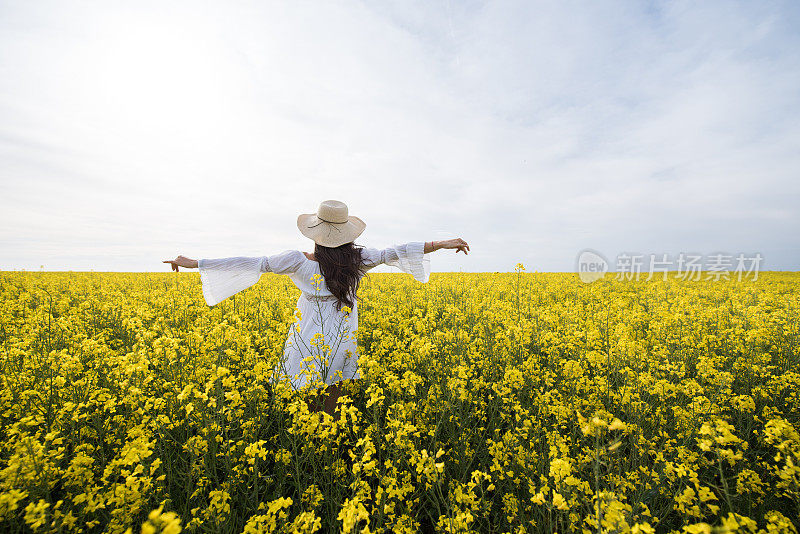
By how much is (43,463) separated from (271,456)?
1573mm

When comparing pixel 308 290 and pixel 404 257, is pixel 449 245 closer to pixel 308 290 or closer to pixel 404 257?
pixel 404 257

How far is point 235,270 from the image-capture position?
3.60 m

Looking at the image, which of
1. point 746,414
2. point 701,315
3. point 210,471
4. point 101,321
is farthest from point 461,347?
point 101,321

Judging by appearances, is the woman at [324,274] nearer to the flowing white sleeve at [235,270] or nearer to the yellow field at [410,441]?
the flowing white sleeve at [235,270]

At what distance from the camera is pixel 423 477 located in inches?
106

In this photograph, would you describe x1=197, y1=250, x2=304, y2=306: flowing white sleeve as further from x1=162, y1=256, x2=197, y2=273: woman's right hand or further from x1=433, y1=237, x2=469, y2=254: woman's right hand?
x1=433, y1=237, x2=469, y2=254: woman's right hand

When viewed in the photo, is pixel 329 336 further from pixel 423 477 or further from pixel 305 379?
pixel 423 477

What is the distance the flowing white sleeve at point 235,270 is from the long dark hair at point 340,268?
0.27 metres

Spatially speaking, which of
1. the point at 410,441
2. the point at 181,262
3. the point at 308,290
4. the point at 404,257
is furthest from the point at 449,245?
the point at 181,262

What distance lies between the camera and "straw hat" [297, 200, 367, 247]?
3461 mm

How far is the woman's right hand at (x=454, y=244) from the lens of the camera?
369 centimetres

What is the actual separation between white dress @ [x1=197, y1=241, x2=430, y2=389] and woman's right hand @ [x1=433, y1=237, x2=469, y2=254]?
19 cm

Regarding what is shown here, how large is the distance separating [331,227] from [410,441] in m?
2.14

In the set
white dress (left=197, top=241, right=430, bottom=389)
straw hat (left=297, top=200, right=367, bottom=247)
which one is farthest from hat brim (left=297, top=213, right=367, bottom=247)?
white dress (left=197, top=241, right=430, bottom=389)
